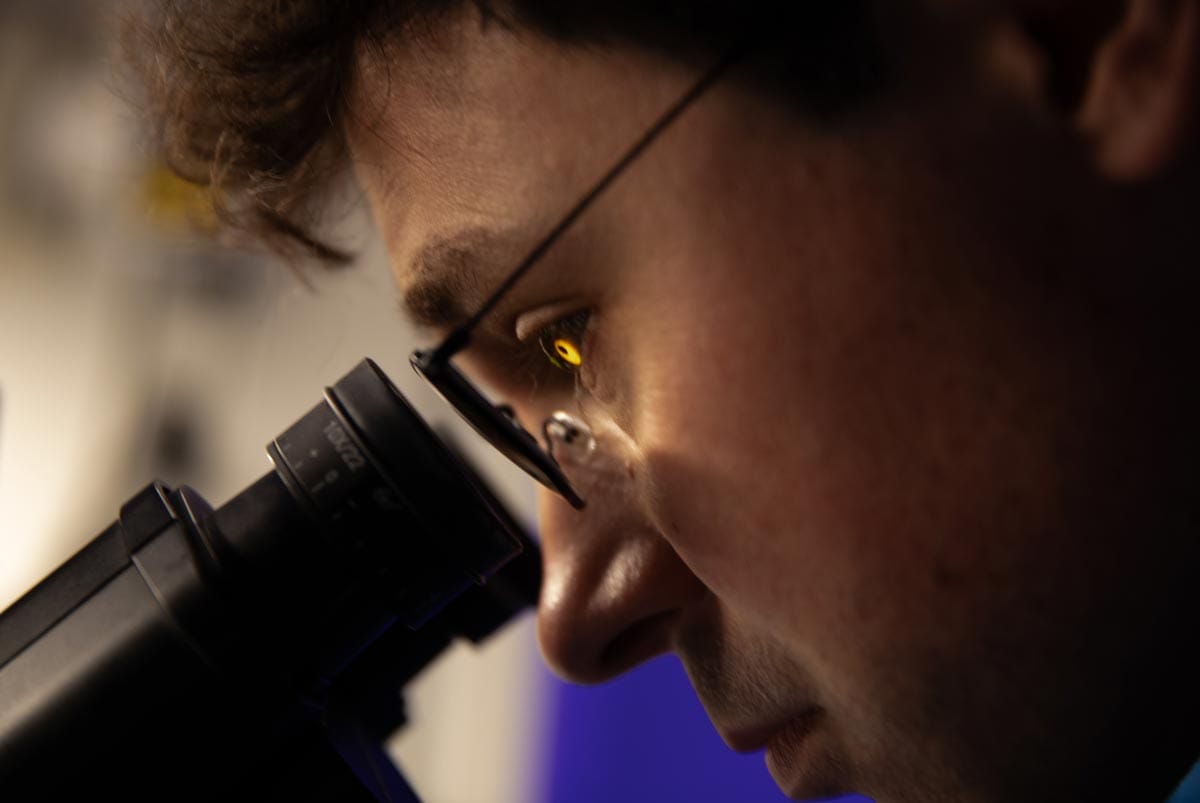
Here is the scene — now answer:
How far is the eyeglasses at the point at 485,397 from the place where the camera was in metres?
0.45

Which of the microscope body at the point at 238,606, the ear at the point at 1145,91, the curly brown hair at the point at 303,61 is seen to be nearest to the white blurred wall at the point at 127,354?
the curly brown hair at the point at 303,61

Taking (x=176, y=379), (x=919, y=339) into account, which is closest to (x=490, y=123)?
(x=919, y=339)

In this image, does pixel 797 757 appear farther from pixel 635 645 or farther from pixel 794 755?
pixel 635 645

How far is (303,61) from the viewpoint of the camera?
58 centimetres

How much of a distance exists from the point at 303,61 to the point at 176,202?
64 cm

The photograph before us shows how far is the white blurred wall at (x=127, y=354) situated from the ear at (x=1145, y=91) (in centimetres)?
85

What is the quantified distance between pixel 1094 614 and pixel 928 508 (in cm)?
9

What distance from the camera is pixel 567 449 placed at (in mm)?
686

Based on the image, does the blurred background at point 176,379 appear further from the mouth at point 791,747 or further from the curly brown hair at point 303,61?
the mouth at point 791,747

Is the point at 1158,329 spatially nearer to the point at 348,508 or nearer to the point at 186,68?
the point at 348,508

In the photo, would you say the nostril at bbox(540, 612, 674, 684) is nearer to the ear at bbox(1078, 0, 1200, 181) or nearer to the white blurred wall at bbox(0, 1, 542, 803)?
→ the ear at bbox(1078, 0, 1200, 181)

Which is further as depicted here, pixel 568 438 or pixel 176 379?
pixel 176 379

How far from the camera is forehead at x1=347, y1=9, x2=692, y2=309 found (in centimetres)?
46

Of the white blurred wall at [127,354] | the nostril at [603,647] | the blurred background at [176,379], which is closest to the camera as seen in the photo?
the nostril at [603,647]
